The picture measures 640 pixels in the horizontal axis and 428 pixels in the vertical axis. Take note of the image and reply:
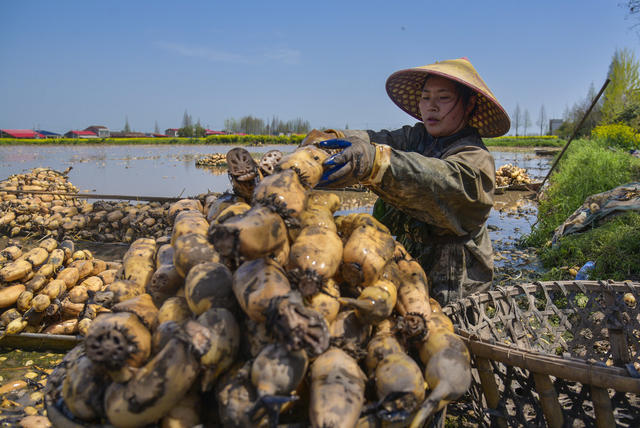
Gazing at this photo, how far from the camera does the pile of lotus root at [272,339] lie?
128cm

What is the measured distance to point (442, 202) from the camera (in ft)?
7.02

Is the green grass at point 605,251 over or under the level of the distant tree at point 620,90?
under

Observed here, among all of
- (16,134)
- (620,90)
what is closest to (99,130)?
(16,134)

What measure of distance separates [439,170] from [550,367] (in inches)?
38.0

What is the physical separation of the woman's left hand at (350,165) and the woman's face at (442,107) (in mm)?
947

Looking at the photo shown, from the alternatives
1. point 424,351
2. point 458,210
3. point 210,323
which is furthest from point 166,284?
point 458,210

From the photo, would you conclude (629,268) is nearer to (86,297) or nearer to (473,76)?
(473,76)

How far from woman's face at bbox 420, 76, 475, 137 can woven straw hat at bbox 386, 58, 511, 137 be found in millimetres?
89

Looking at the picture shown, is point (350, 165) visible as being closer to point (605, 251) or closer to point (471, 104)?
point (471, 104)

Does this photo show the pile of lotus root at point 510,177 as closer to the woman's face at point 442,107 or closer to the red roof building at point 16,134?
the woman's face at point 442,107

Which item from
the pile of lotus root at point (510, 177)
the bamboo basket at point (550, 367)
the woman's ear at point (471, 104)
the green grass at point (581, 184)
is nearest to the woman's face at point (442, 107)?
the woman's ear at point (471, 104)

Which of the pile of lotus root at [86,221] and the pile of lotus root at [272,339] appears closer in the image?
the pile of lotus root at [272,339]

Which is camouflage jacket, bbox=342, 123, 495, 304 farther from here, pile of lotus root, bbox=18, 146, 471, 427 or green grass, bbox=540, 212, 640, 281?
green grass, bbox=540, 212, 640, 281

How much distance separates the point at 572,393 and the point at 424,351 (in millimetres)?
772
